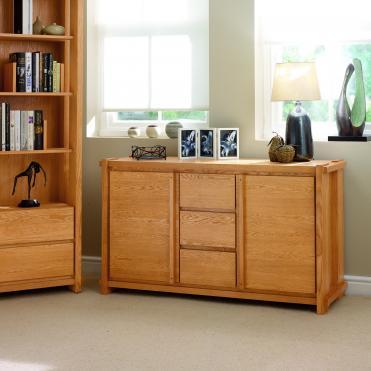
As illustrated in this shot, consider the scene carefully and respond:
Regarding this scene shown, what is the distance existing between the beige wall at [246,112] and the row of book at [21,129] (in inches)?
33.7

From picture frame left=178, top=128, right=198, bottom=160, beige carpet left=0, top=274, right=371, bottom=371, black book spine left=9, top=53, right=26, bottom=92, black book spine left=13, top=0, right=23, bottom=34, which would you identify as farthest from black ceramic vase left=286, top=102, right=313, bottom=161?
black book spine left=13, top=0, right=23, bottom=34

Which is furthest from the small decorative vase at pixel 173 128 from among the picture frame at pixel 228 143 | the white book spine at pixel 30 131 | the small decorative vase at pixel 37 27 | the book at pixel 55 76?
the small decorative vase at pixel 37 27

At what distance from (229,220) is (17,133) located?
1345mm

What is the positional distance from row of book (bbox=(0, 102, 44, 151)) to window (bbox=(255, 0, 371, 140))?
4.45 ft

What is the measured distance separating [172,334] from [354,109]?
1749 mm

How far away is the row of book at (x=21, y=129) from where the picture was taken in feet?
14.4

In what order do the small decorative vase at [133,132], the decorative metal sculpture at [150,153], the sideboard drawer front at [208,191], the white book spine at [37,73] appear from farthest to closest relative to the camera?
the small decorative vase at [133,132] < the decorative metal sculpture at [150,153] < the white book spine at [37,73] < the sideboard drawer front at [208,191]

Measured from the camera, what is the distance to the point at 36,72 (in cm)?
443

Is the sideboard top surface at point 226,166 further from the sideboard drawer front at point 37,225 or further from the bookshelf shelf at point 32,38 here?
the bookshelf shelf at point 32,38

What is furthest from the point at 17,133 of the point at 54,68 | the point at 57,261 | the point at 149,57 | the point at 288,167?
the point at 288,167

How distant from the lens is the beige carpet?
3.29 m

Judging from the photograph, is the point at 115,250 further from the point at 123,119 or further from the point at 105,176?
the point at 123,119

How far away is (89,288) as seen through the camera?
15.4 ft

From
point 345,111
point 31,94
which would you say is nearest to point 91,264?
point 31,94
